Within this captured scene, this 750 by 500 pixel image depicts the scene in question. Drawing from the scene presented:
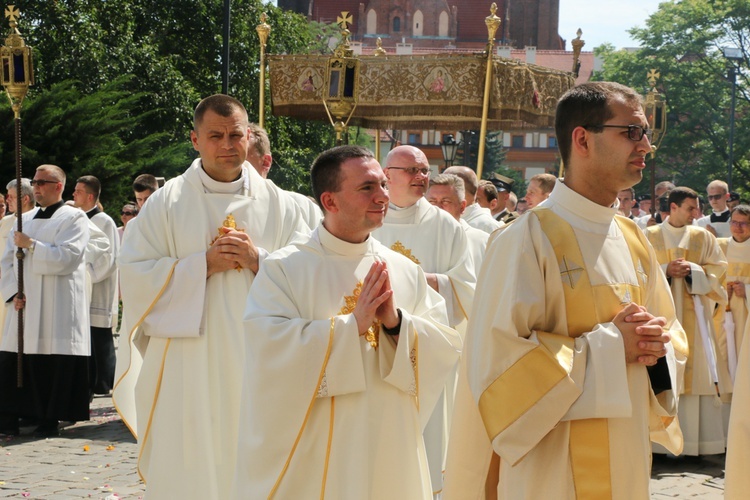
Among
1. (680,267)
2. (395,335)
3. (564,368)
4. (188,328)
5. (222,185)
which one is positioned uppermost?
(222,185)

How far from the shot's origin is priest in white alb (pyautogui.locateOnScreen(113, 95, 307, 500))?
5742mm

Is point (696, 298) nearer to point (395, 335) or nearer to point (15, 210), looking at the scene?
point (395, 335)

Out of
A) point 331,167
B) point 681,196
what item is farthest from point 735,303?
point 331,167

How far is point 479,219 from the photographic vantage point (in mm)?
9727

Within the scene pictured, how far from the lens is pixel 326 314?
4.54 meters

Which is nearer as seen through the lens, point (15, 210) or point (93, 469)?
point (93, 469)

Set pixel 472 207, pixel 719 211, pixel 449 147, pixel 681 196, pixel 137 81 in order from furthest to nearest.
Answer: pixel 137 81
pixel 449 147
pixel 719 211
pixel 472 207
pixel 681 196

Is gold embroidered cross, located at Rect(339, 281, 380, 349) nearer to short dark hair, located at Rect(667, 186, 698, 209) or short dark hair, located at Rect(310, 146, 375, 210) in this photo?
short dark hair, located at Rect(310, 146, 375, 210)

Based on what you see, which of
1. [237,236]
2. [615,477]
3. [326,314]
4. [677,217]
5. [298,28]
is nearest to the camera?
[615,477]

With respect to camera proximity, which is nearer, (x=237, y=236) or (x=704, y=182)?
(x=237, y=236)

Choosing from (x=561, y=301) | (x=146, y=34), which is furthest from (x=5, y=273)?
(x=146, y=34)

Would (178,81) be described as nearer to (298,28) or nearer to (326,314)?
(298,28)

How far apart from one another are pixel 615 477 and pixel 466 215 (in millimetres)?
6277

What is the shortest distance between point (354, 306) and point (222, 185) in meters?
1.74
